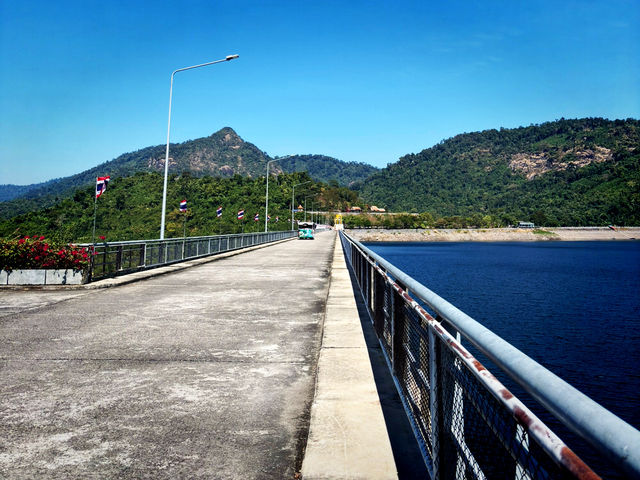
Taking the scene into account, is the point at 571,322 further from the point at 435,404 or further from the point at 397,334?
the point at 435,404

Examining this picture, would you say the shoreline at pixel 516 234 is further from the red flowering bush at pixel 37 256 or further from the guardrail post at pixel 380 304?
the guardrail post at pixel 380 304

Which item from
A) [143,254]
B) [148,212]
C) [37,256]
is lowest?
[143,254]

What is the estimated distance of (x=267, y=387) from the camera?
5.24 m

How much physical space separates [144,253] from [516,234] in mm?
194345

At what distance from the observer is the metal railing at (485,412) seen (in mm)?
1248

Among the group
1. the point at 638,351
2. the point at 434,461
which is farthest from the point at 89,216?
the point at 434,461

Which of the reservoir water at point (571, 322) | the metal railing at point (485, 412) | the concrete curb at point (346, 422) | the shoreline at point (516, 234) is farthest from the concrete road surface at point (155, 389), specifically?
the shoreline at point (516, 234)

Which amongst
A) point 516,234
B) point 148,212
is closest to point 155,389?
point 148,212

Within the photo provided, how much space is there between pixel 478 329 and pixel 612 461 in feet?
4.30

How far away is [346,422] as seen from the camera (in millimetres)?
4176

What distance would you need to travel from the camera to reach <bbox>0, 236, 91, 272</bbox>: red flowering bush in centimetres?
1318

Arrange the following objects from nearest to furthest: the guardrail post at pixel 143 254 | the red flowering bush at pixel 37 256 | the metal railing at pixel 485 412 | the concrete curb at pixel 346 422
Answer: the metal railing at pixel 485 412
the concrete curb at pixel 346 422
the red flowering bush at pixel 37 256
the guardrail post at pixel 143 254

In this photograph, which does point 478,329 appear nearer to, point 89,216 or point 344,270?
point 344,270

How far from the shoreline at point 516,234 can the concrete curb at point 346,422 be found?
181 m
